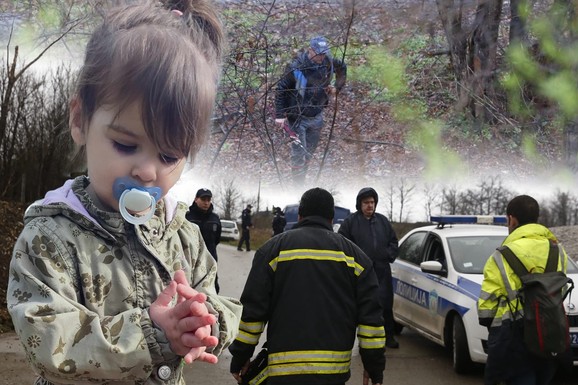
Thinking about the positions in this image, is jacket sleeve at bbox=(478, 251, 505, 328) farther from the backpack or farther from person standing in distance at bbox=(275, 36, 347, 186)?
person standing in distance at bbox=(275, 36, 347, 186)

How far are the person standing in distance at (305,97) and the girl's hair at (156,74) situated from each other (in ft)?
13.7

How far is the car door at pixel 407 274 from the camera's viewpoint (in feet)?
26.8

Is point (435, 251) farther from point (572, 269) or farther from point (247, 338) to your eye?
point (247, 338)

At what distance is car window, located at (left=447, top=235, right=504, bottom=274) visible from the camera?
724 cm

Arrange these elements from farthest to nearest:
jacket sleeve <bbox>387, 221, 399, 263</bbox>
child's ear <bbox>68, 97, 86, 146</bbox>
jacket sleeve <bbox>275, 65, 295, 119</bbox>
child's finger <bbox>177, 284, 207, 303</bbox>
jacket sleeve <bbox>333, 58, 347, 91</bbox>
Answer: jacket sleeve <bbox>387, 221, 399, 263</bbox> → jacket sleeve <bbox>333, 58, 347, 91</bbox> → jacket sleeve <bbox>275, 65, 295, 119</bbox> → child's ear <bbox>68, 97, 86, 146</bbox> → child's finger <bbox>177, 284, 207, 303</bbox>

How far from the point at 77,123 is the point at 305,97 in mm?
4328

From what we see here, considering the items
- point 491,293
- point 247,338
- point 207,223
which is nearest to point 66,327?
A: point 247,338

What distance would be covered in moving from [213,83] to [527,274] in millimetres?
3426

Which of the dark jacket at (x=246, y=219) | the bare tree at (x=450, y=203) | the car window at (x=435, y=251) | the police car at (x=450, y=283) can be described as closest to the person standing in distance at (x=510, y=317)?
the police car at (x=450, y=283)

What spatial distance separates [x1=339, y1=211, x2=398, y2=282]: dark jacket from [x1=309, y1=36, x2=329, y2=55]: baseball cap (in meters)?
2.36

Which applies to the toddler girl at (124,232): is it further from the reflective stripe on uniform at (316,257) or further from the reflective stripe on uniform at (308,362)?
the reflective stripe on uniform at (316,257)

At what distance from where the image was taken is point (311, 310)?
3654 mm

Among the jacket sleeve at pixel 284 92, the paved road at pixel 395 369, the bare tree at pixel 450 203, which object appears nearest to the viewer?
the jacket sleeve at pixel 284 92

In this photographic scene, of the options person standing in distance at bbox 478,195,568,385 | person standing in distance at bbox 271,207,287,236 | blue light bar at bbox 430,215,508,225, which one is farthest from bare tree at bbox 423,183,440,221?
person standing in distance at bbox 271,207,287,236
